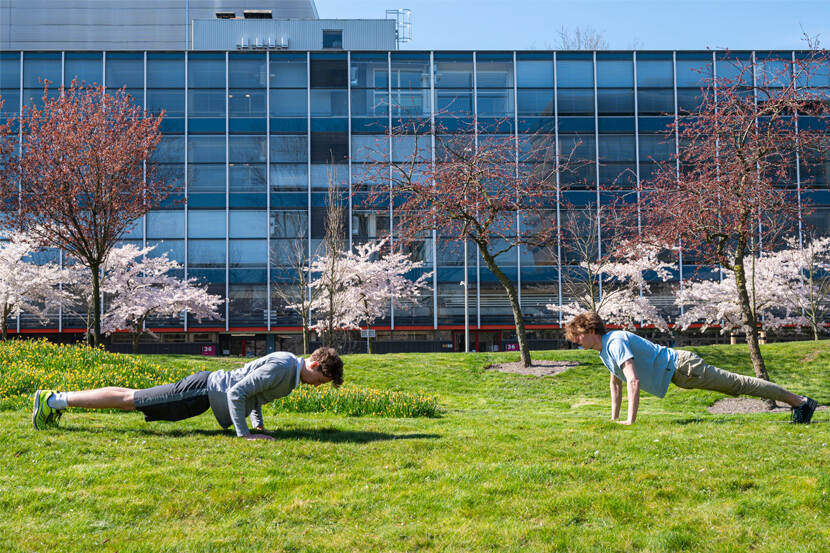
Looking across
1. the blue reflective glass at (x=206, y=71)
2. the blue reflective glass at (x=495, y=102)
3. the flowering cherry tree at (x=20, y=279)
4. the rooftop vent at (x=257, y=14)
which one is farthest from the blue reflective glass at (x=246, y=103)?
the flowering cherry tree at (x=20, y=279)

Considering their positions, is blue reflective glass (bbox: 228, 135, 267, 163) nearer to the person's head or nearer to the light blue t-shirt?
the person's head

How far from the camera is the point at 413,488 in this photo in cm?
581

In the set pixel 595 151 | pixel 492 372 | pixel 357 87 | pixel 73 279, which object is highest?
pixel 357 87

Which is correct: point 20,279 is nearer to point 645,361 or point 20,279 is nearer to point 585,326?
point 585,326

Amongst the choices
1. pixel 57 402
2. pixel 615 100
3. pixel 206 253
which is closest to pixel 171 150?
pixel 206 253

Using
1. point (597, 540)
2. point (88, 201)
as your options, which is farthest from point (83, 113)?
point (597, 540)

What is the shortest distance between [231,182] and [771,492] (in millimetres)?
39724

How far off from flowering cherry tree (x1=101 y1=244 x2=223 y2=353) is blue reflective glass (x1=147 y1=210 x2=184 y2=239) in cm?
281

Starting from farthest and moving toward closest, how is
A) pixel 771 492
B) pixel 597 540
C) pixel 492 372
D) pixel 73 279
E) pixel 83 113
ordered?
pixel 73 279, pixel 83 113, pixel 492 372, pixel 771 492, pixel 597 540

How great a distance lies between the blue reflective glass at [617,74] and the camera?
43469 mm

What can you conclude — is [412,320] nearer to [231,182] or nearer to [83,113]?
[231,182]

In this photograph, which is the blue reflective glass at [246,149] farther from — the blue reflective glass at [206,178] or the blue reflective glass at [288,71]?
the blue reflective glass at [288,71]

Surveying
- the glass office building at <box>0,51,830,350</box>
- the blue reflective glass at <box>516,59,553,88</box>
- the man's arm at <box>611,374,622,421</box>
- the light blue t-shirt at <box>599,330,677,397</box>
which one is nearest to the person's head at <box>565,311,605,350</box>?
the light blue t-shirt at <box>599,330,677,397</box>

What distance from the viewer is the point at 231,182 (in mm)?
42406
